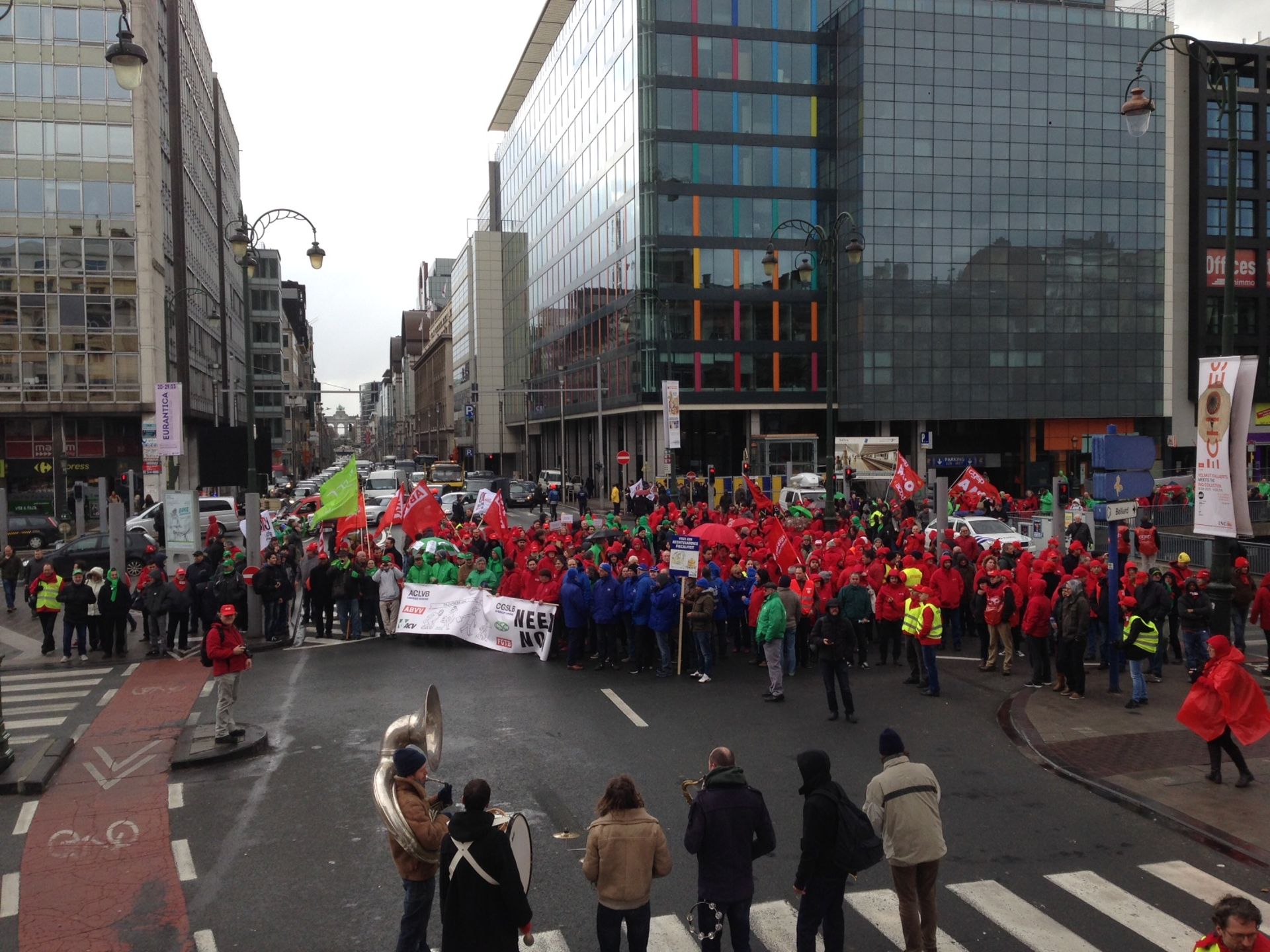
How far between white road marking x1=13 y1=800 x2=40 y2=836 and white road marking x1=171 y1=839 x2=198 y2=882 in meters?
1.75

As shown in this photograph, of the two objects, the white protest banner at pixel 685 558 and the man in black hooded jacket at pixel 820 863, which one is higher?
the white protest banner at pixel 685 558

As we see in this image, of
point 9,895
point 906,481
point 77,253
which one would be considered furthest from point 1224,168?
point 9,895

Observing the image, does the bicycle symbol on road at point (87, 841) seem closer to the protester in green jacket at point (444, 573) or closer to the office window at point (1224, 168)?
the protester in green jacket at point (444, 573)

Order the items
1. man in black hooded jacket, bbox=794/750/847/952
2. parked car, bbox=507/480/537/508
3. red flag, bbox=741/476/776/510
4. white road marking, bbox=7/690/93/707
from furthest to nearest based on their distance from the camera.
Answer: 1. parked car, bbox=507/480/537/508
2. red flag, bbox=741/476/776/510
3. white road marking, bbox=7/690/93/707
4. man in black hooded jacket, bbox=794/750/847/952

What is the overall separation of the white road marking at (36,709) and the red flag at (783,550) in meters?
11.8

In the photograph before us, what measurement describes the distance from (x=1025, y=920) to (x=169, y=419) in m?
32.1

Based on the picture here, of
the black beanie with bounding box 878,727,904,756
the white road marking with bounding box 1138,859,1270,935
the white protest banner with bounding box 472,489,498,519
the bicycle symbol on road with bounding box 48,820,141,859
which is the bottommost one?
the bicycle symbol on road with bounding box 48,820,141,859

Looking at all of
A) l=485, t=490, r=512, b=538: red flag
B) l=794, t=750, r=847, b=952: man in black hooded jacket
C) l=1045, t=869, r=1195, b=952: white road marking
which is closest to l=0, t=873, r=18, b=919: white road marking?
l=794, t=750, r=847, b=952: man in black hooded jacket

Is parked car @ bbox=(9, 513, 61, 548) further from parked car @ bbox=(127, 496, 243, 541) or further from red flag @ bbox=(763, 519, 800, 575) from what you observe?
red flag @ bbox=(763, 519, 800, 575)

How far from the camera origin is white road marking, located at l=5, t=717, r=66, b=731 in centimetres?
1340

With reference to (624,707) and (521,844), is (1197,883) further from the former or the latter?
(624,707)

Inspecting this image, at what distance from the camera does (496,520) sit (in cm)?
2492

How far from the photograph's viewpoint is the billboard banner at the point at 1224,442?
37.9 feet

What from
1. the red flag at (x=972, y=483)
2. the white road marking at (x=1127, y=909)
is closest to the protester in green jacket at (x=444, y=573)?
the white road marking at (x=1127, y=909)
